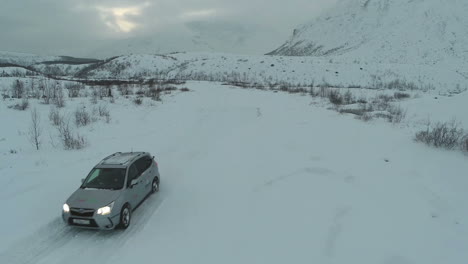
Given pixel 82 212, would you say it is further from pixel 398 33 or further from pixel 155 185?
pixel 398 33

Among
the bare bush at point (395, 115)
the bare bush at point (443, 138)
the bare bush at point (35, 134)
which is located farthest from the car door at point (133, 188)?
the bare bush at point (395, 115)

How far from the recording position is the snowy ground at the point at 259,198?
627 centimetres

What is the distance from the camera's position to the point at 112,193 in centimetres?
723

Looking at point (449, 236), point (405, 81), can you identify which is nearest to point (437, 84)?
point (405, 81)

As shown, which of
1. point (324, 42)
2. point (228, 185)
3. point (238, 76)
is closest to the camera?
point (228, 185)

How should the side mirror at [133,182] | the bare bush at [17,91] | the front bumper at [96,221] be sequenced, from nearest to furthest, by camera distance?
the front bumper at [96,221] < the side mirror at [133,182] < the bare bush at [17,91]

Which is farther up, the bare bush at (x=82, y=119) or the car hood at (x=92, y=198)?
the bare bush at (x=82, y=119)

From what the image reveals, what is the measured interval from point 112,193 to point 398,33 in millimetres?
85560

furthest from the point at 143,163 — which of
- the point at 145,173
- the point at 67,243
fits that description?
the point at 67,243

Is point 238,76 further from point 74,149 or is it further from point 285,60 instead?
point 74,149

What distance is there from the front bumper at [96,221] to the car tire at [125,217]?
156mm

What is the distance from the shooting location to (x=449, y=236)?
255 inches

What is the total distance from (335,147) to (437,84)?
124 feet

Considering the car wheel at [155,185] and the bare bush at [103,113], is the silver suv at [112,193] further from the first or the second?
the bare bush at [103,113]
